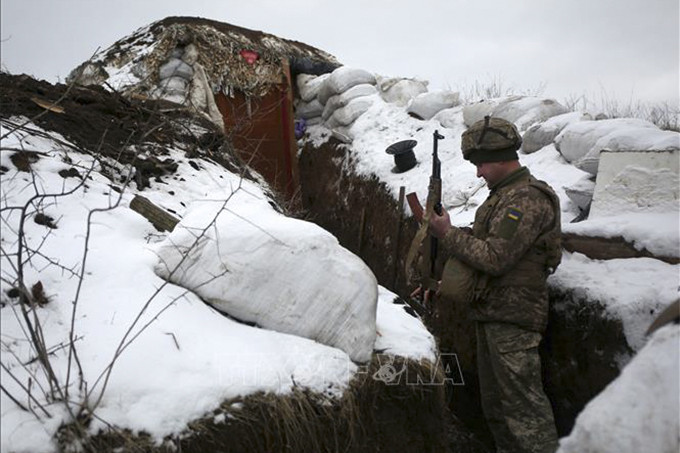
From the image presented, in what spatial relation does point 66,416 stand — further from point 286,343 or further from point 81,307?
point 286,343

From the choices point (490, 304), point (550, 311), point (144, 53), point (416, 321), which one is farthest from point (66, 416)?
point (144, 53)

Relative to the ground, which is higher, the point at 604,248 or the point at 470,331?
the point at 604,248

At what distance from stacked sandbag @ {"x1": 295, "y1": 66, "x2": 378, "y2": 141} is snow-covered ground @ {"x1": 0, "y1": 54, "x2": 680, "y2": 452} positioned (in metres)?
4.05

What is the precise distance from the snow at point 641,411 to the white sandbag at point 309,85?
6516 millimetres

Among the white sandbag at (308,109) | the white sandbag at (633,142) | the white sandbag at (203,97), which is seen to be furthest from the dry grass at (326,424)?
the white sandbag at (308,109)

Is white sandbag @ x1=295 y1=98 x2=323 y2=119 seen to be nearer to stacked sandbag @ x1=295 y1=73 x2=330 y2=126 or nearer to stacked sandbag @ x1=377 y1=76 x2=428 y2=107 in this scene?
stacked sandbag @ x1=295 y1=73 x2=330 y2=126

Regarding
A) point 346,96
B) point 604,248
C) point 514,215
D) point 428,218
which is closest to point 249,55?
point 346,96

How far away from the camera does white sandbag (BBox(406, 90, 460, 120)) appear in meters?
6.00

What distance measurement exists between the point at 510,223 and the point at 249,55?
5.52m

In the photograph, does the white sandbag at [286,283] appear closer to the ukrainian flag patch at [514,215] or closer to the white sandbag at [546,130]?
the ukrainian flag patch at [514,215]

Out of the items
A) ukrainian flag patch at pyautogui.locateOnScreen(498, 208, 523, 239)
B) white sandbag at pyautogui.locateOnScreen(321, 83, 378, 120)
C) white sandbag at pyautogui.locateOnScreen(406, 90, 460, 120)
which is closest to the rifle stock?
ukrainian flag patch at pyautogui.locateOnScreen(498, 208, 523, 239)

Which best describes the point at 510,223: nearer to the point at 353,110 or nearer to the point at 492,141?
the point at 492,141

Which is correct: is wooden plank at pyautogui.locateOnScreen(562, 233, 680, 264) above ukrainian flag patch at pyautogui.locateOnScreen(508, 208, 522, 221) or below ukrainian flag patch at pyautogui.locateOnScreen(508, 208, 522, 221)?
below

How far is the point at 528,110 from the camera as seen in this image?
4758mm
